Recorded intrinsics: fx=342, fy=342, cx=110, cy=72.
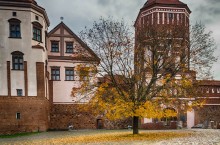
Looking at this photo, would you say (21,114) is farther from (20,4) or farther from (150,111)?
(150,111)

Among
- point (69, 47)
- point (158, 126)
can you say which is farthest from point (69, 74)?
point (158, 126)

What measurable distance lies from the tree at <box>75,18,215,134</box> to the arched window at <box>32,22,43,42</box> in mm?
11957

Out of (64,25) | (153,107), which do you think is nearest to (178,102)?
(153,107)

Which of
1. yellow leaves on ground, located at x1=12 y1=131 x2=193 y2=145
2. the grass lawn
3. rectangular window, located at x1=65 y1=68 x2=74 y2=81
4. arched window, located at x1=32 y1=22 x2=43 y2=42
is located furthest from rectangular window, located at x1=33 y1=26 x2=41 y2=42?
yellow leaves on ground, located at x1=12 y1=131 x2=193 y2=145

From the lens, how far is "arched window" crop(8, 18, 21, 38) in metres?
36.6

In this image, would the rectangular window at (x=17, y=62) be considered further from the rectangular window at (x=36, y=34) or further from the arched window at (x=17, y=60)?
the rectangular window at (x=36, y=34)

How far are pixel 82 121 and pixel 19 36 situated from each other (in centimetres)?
1503

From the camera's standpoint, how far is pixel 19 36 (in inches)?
1454

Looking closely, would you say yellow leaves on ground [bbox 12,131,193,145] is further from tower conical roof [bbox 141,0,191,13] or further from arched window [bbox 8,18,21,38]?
tower conical roof [bbox 141,0,191,13]

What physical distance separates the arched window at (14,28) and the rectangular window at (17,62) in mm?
2270

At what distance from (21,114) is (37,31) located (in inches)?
374

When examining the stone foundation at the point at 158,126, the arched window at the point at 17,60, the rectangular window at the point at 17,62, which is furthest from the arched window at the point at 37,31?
the stone foundation at the point at 158,126

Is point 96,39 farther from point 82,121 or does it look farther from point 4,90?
point 82,121

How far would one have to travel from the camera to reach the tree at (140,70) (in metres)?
26.2
